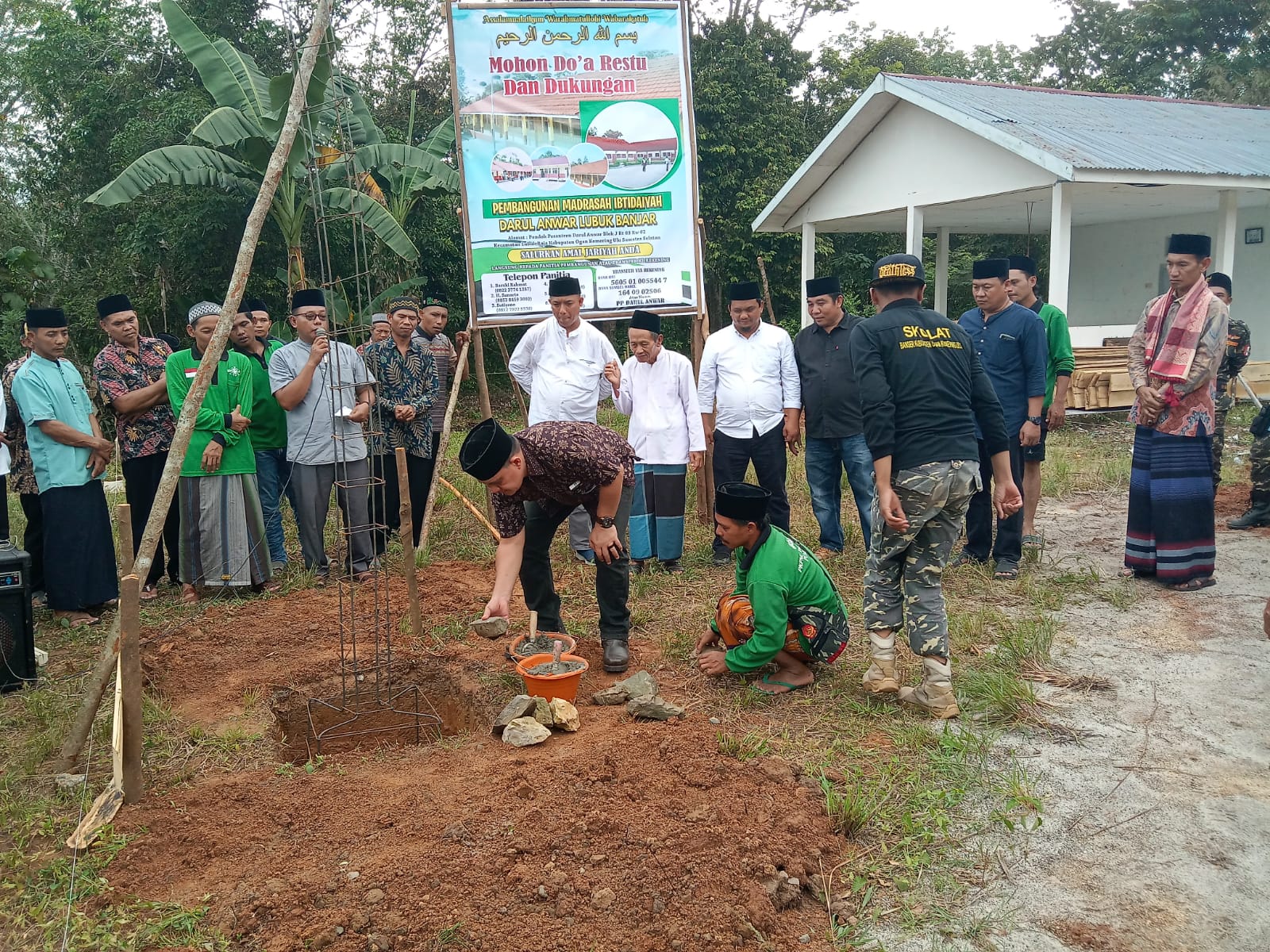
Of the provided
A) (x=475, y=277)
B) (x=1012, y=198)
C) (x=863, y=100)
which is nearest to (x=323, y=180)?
(x=475, y=277)

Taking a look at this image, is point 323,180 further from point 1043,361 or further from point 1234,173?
point 1234,173

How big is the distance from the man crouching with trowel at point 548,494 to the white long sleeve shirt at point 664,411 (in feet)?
5.56

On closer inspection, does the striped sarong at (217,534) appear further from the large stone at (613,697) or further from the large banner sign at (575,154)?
the large stone at (613,697)

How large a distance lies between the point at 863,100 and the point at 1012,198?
2529 millimetres

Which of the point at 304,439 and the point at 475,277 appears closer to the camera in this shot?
the point at 304,439

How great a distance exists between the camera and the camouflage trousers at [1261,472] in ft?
24.3

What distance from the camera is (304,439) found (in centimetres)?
643

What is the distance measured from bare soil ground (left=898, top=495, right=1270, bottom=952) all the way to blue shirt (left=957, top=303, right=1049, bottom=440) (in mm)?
1314

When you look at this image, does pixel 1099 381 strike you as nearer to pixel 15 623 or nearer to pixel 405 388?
pixel 405 388

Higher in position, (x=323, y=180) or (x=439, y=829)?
(x=323, y=180)

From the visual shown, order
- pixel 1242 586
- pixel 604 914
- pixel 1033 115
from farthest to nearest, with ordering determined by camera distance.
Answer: pixel 1033 115, pixel 1242 586, pixel 604 914

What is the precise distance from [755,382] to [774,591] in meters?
2.55

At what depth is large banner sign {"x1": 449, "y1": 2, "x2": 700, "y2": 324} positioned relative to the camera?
6.87 metres

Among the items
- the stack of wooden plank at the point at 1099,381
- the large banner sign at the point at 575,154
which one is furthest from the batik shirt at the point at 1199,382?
the stack of wooden plank at the point at 1099,381
